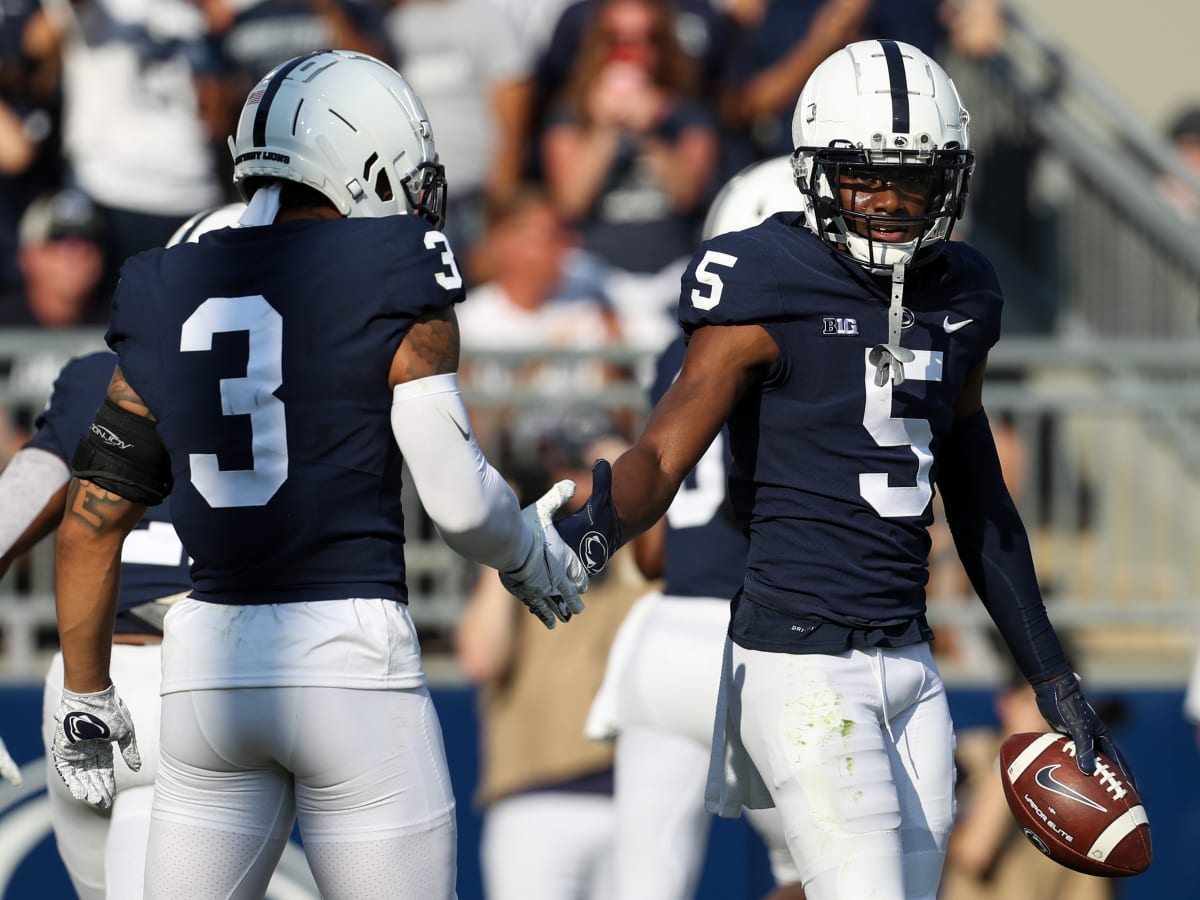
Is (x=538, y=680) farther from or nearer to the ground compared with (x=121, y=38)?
nearer to the ground

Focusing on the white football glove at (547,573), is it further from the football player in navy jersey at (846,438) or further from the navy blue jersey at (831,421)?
the navy blue jersey at (831,421)

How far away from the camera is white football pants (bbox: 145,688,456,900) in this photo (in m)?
3.22

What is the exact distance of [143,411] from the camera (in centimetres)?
337

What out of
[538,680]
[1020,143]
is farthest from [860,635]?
[1020,143]

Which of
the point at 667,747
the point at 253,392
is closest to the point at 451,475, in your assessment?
the point at 253,392

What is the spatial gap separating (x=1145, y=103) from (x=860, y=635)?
8.28m

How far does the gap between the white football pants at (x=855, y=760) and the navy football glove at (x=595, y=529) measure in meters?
0.50

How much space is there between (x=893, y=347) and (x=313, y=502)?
1101 millimetres

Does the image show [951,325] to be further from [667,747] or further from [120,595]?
[120,595]

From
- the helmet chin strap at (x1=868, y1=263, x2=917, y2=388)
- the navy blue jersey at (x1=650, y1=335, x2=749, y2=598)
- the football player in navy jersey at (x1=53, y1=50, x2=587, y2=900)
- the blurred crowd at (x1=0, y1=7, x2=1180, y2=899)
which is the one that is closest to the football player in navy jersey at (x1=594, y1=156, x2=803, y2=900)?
the navy blue jersey at (x1=650, y1=335, x2=749, y2=598)

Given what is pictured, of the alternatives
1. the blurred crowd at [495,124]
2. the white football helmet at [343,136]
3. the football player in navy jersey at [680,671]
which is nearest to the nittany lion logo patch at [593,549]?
the white football helmet at [343,136]

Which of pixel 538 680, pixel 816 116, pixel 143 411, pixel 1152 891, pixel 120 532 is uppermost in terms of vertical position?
pixel 816 116

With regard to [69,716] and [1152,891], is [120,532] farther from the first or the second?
[1152,891]

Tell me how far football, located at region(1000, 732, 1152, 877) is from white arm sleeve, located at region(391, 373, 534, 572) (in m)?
1.23
